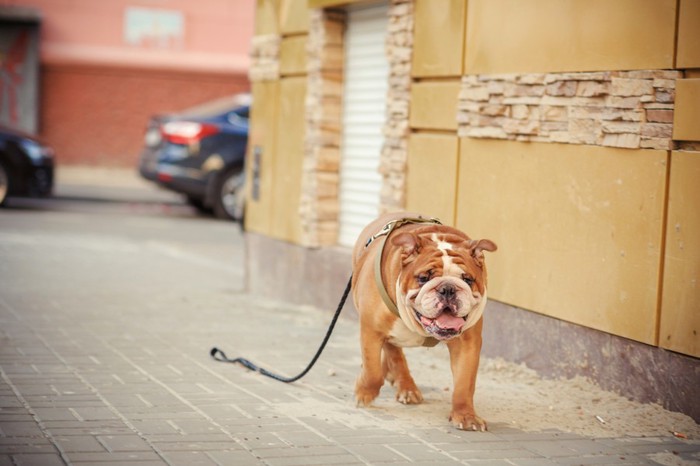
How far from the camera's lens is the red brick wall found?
2630 cm

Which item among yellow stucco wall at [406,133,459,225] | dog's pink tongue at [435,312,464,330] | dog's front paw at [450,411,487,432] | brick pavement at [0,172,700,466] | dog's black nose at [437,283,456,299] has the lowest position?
brick pavement at [0,172,700,466]

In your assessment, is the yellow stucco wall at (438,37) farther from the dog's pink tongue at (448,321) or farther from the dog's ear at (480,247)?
the dog's pink tongue at (448,321)

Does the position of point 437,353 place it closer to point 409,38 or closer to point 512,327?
point 512,327

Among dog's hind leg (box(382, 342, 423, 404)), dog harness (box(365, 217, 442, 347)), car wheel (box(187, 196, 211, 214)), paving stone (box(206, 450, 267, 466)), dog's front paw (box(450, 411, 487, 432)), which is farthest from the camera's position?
car wheel (box(187, 196, 211, 214))

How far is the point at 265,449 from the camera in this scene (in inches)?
227

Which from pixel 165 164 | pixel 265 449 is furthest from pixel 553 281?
pixel 165 164

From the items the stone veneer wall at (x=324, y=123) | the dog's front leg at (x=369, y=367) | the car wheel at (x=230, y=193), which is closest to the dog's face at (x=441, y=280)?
the dog's front leg at (x=369, y=367)

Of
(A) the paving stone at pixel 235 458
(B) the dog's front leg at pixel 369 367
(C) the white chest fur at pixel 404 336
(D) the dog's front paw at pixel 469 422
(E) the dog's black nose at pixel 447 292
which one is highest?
(E) the dog's black nose at pixel 447 292

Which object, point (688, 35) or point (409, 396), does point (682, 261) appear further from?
point (409, 396)

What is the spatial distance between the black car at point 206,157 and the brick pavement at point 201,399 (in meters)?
7.30

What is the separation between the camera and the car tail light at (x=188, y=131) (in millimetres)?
18812

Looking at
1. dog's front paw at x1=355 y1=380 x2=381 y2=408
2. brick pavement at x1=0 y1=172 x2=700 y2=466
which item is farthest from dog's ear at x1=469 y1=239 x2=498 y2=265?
dog's front paw at x1=355 y1=380 x2=381 y2=408

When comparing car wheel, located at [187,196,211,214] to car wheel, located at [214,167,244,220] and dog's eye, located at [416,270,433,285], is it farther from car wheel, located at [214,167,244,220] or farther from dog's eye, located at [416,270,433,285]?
dog's eye, located at [416,270,433,285]

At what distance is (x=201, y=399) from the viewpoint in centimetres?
691
